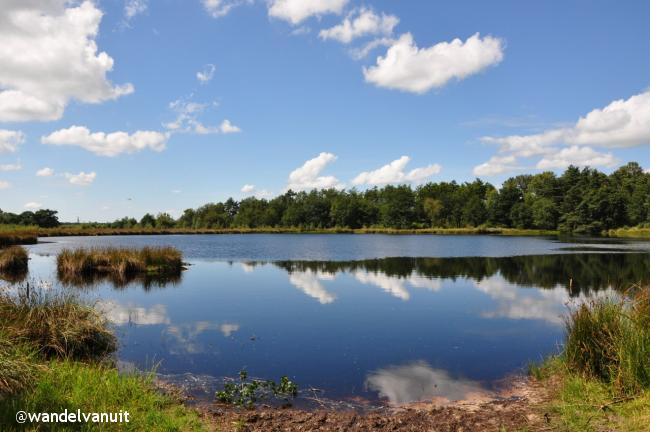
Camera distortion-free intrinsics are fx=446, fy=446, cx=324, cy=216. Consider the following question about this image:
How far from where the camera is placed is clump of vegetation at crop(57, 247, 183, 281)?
30.3m

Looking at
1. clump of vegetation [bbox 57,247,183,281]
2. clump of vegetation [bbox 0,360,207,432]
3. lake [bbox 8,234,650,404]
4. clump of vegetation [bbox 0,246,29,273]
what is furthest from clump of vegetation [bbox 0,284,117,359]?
clump of vegetation [bbox 0,246,29,273]

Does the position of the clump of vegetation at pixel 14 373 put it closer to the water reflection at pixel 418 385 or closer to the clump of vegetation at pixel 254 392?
the clump of vegetation at pixel 254 392

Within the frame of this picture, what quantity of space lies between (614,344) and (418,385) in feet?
13.4

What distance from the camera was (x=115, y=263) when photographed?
1223 inches

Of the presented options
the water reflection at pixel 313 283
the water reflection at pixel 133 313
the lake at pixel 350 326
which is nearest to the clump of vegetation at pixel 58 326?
the lake at pixel 350 326

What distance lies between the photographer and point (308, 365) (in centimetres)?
1140

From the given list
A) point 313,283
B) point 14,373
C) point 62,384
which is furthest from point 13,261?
point 14,373

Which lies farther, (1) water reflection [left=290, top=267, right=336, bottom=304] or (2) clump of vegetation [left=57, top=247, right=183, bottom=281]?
(2) clump of vegetation [left=57, top=247, right=183, bottom=281]

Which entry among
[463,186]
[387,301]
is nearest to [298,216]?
[463,186]

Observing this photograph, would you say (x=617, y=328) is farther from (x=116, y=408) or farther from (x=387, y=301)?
(x=387, y=301)

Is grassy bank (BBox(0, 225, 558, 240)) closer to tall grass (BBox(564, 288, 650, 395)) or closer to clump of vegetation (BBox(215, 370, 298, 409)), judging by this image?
clump of vegetation (BBox(215, 370, 298, 409))

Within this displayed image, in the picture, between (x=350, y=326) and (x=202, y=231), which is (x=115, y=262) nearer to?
(x=350, y=326)

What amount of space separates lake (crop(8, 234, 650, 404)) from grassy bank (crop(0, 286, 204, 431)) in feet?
4.66

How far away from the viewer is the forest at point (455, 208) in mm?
103625
